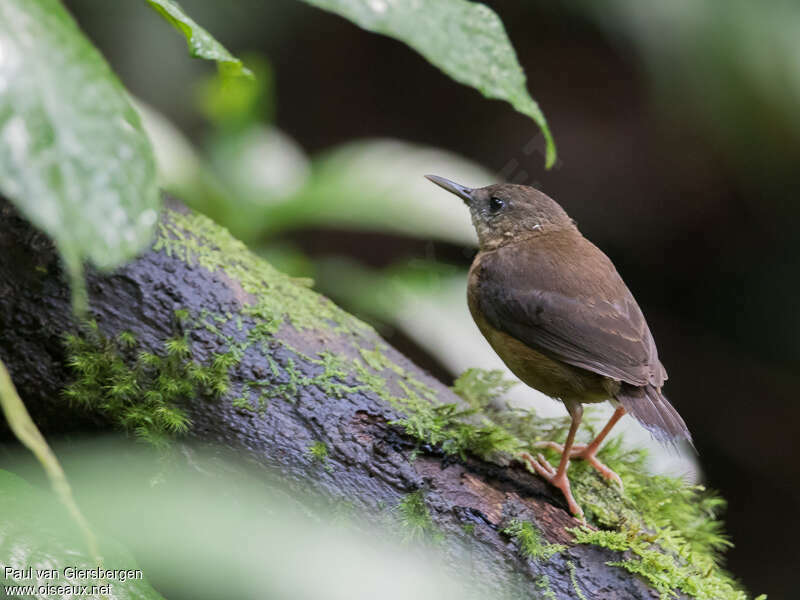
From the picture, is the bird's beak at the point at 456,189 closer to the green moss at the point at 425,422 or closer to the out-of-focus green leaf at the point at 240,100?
the green moss at the point at 425,422

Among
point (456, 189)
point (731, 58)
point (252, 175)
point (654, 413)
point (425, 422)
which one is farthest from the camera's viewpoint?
point (731, 58)

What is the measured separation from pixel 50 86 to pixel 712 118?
6.17 metres

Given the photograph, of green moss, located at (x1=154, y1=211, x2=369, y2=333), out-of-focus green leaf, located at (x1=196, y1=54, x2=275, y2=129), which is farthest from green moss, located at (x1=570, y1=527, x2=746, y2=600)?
out-of-focus green leaf, located at (x1=196, y1=54, x2=275, y2=129)

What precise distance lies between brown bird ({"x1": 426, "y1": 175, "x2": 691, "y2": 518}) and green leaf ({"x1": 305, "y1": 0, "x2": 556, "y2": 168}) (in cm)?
133

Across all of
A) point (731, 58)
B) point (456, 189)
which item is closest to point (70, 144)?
point (456, 189)

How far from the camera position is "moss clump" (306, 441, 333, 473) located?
6.86 ft

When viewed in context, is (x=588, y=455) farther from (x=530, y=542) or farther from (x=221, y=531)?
(x=221, y=531)

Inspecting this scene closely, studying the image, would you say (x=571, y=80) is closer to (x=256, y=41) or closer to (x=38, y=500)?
(x=256, y=41)

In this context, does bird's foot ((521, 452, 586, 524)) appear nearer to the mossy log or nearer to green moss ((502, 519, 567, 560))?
the mossy log

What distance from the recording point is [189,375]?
6.98 feet

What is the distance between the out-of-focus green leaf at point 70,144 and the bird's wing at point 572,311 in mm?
1931

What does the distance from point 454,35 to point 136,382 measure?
131 centimetres

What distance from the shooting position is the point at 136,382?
212 centimetres

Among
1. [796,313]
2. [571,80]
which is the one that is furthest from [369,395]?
[571,80]
